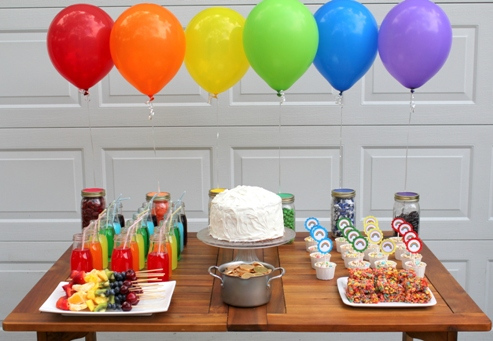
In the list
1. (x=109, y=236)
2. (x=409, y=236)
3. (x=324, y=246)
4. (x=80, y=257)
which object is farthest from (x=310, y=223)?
(x=80, y=257)

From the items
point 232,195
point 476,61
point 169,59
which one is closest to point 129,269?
point 232,195

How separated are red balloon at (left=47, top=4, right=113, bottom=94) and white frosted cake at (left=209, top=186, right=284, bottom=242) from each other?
0.66 meters

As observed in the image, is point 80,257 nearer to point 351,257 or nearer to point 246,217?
point 246,217

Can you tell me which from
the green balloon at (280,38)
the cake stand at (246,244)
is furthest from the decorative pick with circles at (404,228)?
the green balloon at (280,38)

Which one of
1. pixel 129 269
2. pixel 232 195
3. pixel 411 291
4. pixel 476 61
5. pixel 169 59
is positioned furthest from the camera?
pixel 476 61

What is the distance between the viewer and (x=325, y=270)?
5.65 feet

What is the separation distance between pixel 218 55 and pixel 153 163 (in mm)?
940

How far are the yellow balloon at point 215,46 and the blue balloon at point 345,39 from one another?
0.92ft

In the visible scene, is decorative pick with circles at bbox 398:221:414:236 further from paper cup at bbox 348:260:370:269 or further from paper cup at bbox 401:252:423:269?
paper cup at bbox 348:260:370:269

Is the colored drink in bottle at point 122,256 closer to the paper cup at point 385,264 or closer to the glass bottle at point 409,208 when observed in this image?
the paper cup at point 385,264

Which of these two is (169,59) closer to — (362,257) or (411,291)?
(362,257)

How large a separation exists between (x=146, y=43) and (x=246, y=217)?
25.4 inches

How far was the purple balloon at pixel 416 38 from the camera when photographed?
188cm

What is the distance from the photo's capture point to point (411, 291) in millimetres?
1544
